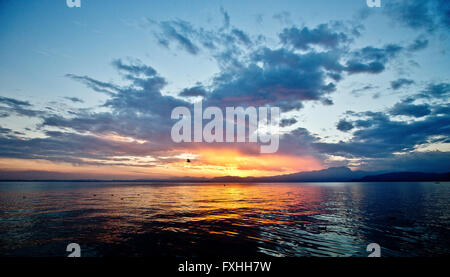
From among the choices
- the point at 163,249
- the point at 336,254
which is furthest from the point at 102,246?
the point at 336,254

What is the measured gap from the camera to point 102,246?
19.1 metres

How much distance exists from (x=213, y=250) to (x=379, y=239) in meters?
17.6

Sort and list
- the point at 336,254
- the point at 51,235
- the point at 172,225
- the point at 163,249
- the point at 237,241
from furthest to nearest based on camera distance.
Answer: the point at 172,225, the point at 51,235, the point at 237,241, the point at 163,249, the point at 336,254

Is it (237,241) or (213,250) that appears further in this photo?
(237,241)
